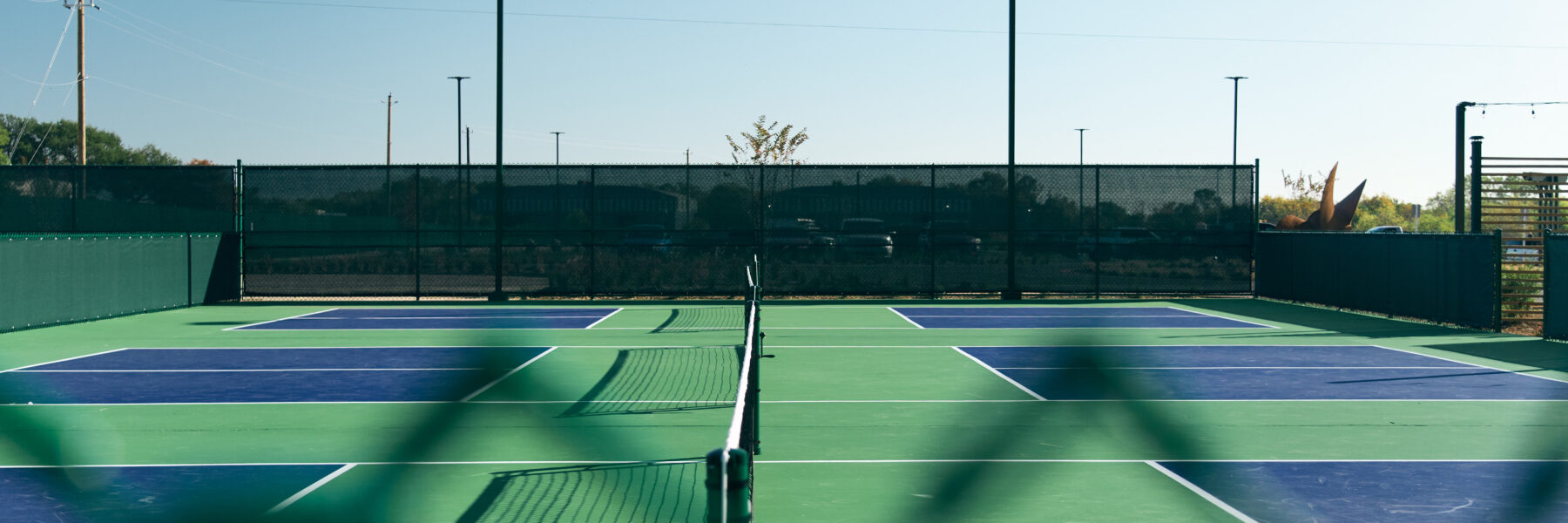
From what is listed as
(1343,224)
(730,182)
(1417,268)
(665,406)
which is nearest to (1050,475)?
(665,406)

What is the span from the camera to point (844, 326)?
18.1 m

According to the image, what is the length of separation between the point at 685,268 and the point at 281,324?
7.43 metres

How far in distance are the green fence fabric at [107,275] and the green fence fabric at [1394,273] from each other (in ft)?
62.8

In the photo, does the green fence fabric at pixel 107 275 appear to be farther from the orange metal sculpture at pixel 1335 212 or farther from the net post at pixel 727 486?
the orange metal sculpture at pixel 1335 212

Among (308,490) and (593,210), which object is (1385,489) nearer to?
(308,490)

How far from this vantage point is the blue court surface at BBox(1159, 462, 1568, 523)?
21.4 feet

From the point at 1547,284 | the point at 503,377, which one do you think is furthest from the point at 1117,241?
the point at 503,377

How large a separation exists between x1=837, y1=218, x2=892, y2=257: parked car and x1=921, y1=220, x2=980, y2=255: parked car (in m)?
0.73

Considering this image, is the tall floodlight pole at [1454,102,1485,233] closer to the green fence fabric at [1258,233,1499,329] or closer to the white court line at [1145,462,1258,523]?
the green fence fabric at [1258,233,1499,329]

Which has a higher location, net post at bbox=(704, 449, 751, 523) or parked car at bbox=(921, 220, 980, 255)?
parked car at bbox=(921, 220, 980, 255)

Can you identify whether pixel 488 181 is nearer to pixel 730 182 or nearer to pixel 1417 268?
pixel 730 182

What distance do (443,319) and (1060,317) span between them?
9525 millimetres

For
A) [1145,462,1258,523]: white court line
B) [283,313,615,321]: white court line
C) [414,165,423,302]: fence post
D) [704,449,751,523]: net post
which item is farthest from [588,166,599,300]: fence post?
[704,449,751,523]: net post

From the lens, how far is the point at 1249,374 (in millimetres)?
12469
